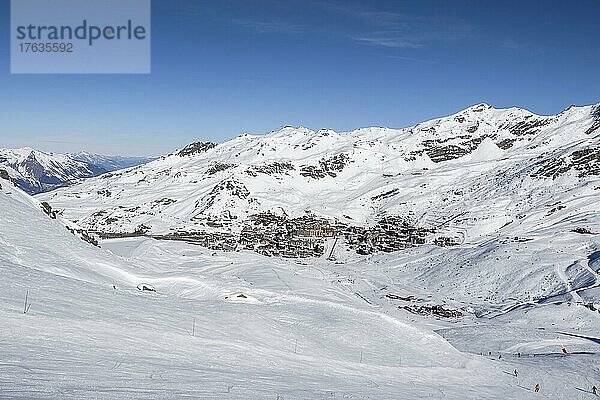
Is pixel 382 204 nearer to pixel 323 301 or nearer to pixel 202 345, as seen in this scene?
pixel 323 301

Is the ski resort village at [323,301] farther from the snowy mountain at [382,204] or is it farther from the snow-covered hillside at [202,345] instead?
the snowy mountain at [382,204]

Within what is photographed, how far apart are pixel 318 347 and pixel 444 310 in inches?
1559

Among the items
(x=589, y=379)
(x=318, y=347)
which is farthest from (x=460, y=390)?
(x=589, y=379)

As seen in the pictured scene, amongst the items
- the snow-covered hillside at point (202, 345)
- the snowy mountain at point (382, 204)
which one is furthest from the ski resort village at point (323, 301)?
the snowy mountain at point (382, 204)

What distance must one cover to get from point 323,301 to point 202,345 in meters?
19.9

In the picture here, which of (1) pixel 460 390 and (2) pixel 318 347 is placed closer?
(1) pixel 460 390

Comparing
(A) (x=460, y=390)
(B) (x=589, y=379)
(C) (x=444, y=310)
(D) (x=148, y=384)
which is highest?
(D) (x=148, y=384)

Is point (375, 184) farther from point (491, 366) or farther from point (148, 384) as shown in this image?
point (148, 384)

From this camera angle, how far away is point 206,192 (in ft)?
573

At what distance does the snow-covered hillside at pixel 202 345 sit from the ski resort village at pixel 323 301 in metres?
0.09

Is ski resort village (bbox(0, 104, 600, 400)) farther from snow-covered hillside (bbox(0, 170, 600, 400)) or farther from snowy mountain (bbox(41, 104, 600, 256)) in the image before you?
snowy mountain (bbox(41, 104, 600, 256))

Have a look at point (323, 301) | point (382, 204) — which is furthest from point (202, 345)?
point (382, 204)

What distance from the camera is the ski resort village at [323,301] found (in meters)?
12.0

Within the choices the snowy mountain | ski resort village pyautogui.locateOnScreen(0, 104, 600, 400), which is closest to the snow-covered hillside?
ski resort village pyautogui.locateOnScreen(0, 104, 600, 400)
